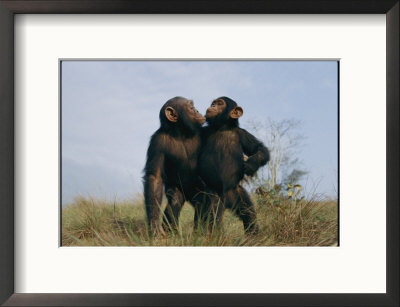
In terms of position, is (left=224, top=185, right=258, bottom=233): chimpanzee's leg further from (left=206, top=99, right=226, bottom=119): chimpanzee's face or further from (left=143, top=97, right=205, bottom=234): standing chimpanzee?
(left=206, top=99, right=226, bottom=119): chimpanzee's face

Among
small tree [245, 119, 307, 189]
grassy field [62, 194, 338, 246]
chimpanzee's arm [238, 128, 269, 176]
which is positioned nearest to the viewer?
grassy field [62, 194, 338, 246]

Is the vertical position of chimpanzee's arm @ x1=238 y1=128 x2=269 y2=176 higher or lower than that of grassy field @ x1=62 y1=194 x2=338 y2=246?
higher

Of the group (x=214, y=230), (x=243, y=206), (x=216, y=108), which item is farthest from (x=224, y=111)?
(x=214, y=230)

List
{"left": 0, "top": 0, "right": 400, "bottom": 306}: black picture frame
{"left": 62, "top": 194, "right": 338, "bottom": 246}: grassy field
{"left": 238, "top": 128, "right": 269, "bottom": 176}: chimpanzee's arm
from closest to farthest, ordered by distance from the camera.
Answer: {"left": 0, "top": 0, "right": 400, "bottom": 306}: black picture frame < {"left": 62, "top": 194, "right": 338, "bottom": 246}: grassy field < {"left": 238, "top": 128, "right": 269, "bottom": 176}: chimpanzee's arm

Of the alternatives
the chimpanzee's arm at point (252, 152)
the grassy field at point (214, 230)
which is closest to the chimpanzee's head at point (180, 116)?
the chimpanzee's arm at point (252, 152)

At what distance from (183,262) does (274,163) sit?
810 mm

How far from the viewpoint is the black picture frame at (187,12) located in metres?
2.17

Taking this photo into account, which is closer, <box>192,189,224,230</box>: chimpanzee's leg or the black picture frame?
the black picture frame

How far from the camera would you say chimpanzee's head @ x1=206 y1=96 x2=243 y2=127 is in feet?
8.18

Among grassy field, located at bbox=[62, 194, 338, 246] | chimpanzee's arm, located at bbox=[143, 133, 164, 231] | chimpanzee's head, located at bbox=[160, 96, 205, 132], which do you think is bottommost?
grassy field, located at bbox=[62, 194, 338, 246]

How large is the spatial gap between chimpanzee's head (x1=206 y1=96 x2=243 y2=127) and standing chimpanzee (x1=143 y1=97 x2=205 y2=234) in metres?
0.09

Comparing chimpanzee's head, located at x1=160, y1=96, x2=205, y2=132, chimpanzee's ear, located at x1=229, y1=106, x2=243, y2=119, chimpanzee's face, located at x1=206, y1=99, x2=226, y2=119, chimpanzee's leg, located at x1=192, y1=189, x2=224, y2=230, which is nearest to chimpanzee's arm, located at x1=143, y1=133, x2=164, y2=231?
chimpanzee's head, located at x1=160, y1=96, x2=205, y2=132

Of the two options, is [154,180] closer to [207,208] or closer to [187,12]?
[207,208]

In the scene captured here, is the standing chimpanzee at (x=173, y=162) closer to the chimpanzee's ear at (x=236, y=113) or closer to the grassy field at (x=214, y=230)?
the grassy field at (x=214, y=230)
